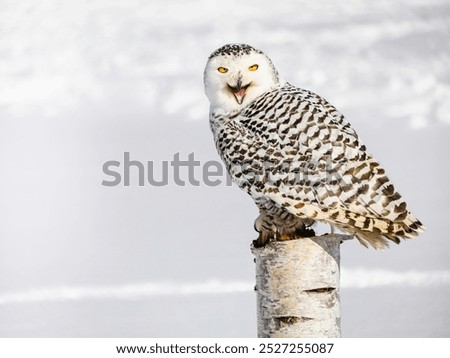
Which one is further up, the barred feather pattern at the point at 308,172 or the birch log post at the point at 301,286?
the barred feather pattern at the point at 308,172

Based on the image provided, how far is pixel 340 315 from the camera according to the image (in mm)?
2223

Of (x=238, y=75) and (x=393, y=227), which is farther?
(x=238, y=75)

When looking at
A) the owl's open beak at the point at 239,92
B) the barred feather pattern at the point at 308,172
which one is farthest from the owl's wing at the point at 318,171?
the owl's open beak at the point at 239,92

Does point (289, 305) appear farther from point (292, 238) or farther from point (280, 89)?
point (280, 89)

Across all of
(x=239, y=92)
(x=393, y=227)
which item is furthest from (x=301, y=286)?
(x=239, y=92)

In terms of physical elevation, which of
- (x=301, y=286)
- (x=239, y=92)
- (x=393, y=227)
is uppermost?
(x=239, y=92)

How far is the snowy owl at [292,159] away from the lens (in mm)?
2143

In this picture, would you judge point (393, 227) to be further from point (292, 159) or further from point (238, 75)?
point (238, 75)

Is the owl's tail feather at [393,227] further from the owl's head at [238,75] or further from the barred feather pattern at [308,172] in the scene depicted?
the owl's head at [238,75]

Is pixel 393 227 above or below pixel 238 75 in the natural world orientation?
below

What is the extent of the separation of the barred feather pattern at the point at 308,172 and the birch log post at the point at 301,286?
91 millimetres

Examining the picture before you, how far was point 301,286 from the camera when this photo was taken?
7.00ft

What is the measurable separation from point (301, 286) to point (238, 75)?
2.13ft
